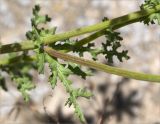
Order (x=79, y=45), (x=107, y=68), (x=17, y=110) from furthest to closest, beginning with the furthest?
(x=17, y=110) < (x=79, y=45) < (x=107, y=68)

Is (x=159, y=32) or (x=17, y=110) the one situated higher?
(x=159, y=32)

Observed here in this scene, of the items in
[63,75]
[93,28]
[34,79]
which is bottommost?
[34,79]

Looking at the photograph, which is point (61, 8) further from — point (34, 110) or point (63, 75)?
point (63, 75)

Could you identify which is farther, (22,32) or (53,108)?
(22,32)

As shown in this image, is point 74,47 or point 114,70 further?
point 74,47

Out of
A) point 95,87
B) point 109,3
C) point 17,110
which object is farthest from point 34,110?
point 109,3

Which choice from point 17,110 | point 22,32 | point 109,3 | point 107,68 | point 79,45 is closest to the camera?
point 107,68

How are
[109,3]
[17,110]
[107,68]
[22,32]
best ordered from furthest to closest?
[109,3] < [22,32] < [17,110] < [107,68]

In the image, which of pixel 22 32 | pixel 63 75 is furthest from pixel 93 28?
pixel 22 32

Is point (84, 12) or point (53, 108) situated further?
point (84, 12)

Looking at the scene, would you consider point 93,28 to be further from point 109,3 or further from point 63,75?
point 109,3
